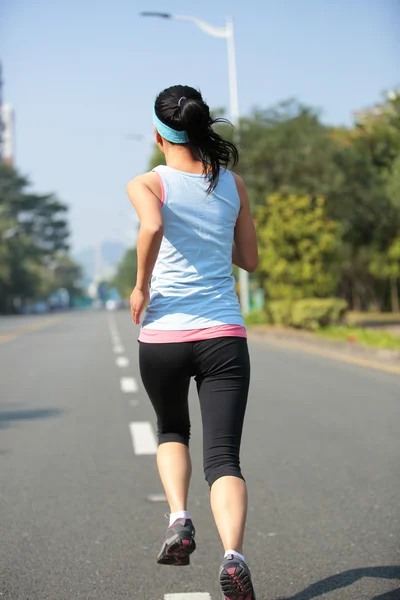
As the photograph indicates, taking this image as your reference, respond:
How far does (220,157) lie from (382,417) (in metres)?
5.57

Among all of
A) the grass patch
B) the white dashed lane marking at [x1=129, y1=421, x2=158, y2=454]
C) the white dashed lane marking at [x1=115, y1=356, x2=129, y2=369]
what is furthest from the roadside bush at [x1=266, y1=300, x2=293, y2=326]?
the white dashed lane marking at [x1=129, y1=421, x2=158, y2=454]

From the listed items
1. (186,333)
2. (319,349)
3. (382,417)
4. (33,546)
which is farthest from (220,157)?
(319,349)

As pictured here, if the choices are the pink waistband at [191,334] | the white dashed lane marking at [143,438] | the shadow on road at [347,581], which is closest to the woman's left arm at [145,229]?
the pink waistband at [191,334]

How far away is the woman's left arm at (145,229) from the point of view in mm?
3146

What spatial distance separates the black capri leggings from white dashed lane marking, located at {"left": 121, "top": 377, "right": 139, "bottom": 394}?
801 cm

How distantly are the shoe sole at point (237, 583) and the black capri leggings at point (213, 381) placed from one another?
36 cm

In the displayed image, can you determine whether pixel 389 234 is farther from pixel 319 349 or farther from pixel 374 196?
pixel 319 349

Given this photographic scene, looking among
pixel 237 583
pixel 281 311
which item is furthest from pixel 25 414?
pixel 281 311

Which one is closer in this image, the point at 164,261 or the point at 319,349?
the point at 164,261

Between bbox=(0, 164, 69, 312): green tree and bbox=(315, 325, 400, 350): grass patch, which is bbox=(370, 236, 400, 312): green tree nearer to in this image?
bbox=(315, 325, 400, 350): grass patch

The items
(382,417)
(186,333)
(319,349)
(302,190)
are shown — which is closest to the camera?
(186,333)

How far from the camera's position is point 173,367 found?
3.23 m

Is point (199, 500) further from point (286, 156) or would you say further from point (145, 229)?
point (286, 156)

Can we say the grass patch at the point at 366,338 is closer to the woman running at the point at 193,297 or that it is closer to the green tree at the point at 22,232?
the woman running at the point at 193,297
